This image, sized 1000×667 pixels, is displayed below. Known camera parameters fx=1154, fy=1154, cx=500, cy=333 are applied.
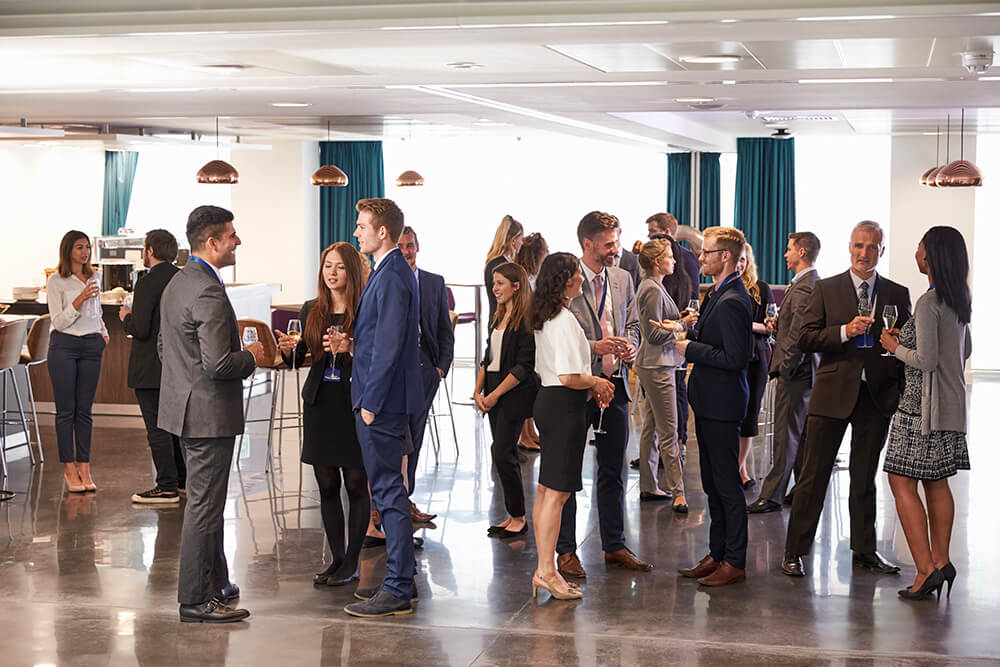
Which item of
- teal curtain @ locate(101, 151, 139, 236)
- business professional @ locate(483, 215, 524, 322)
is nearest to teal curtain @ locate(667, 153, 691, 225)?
teal curtain @ locate(101, 151, 139, 236)

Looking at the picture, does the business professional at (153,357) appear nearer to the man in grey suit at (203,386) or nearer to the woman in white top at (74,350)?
the woman in white top at (74,350)

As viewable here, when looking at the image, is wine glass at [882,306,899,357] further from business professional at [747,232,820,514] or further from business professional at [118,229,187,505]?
business professional at [118,229,187,505]

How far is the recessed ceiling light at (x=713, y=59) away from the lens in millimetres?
6333

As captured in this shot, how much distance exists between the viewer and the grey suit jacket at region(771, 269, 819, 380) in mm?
6449

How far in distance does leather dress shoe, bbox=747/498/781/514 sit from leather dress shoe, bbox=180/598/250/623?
3248 millimetres

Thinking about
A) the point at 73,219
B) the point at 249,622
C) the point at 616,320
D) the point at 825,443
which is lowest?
the point at 249,622

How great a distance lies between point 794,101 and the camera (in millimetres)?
9219

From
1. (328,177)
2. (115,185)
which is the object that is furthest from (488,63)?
(115,185)

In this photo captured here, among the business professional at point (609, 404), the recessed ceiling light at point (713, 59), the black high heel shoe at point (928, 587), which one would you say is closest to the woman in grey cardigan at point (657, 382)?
the business professional at point (609, 404)

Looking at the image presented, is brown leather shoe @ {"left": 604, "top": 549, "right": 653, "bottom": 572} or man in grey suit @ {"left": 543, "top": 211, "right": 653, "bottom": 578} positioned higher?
man in grey suit @ {"left": 543, "top": 211, "right": 653, "bottom": 578}

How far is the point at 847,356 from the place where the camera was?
5.30 meters

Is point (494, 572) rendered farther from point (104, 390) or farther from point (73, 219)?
point (73, 219)

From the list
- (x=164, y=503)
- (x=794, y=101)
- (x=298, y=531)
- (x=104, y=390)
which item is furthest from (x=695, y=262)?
(x=104, y=390)

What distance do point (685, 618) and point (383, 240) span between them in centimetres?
206
